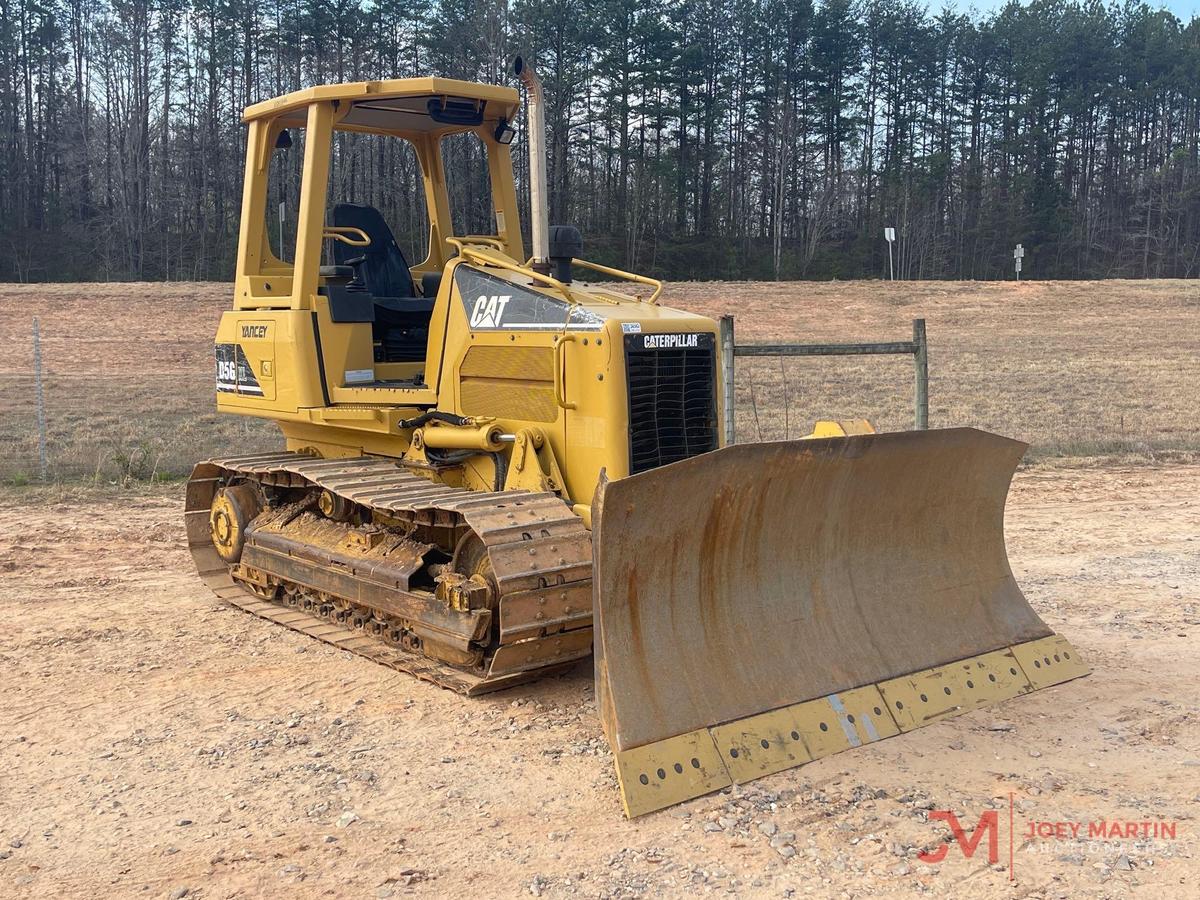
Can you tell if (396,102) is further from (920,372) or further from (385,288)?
(920,372)

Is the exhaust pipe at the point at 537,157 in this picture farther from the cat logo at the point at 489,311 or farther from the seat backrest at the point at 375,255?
the seat backrest at the point at 375,255

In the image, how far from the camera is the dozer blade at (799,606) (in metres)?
4.64

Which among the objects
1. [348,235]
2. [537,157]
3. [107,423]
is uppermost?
[537,157]

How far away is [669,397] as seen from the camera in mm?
6039

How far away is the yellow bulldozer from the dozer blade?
1 cm

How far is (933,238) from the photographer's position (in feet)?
194

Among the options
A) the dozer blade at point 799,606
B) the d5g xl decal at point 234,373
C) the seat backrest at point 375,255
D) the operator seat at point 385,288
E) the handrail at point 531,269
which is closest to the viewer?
the dozer blade at point 799,606

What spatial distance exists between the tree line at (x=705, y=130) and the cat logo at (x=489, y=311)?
31916 millimetres

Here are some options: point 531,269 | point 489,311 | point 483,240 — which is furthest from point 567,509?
point 483,240

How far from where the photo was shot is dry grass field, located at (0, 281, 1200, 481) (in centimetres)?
1429

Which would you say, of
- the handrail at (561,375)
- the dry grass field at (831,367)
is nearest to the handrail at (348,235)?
Answer: the handrail at (561,375)

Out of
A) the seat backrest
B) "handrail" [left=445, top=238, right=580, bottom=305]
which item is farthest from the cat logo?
the seat backrest

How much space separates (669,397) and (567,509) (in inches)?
33.5

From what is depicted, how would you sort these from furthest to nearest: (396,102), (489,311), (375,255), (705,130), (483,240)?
(705,130) < (375,255) < (483,240) < (396,102) < (489,311)
